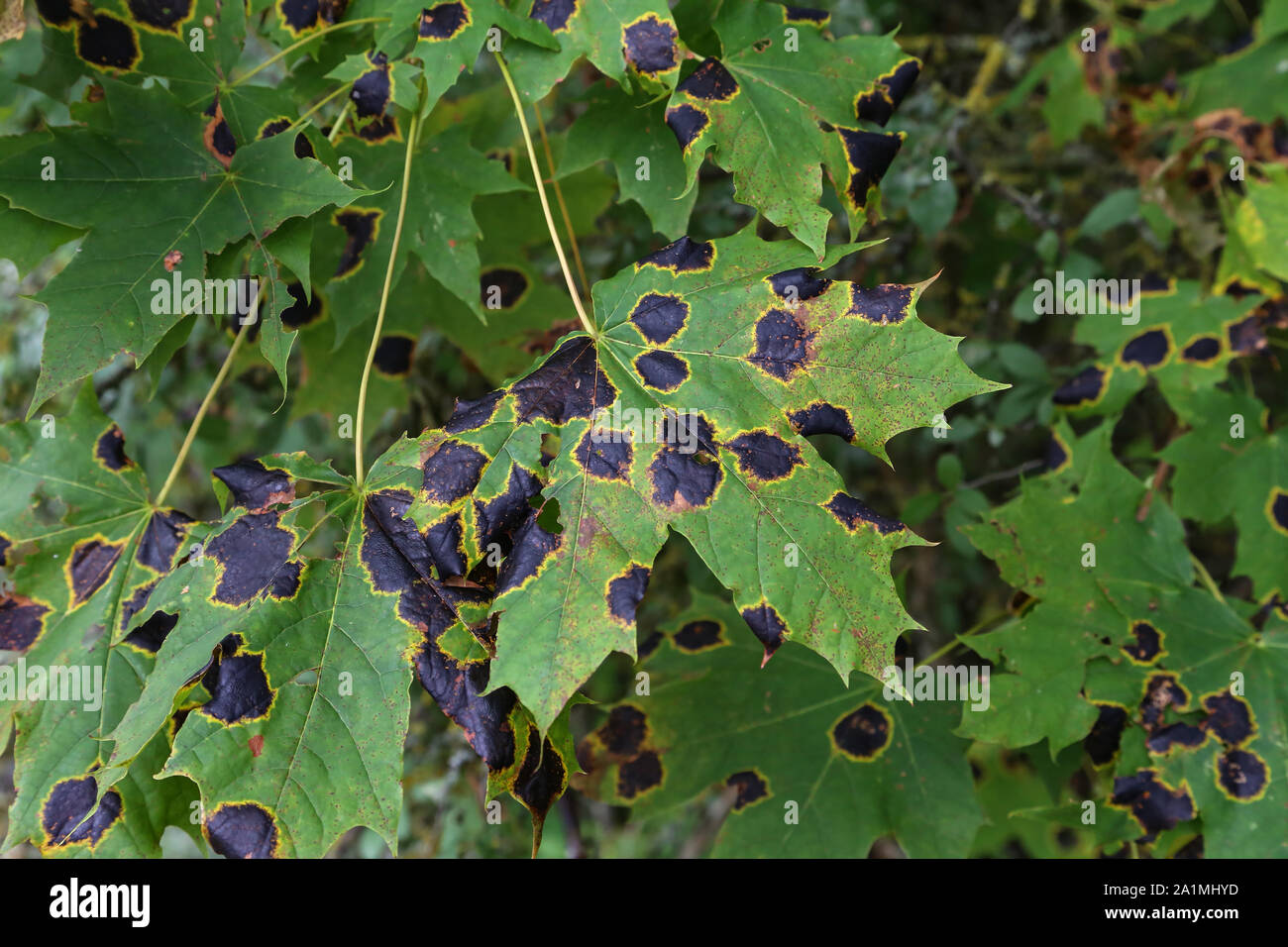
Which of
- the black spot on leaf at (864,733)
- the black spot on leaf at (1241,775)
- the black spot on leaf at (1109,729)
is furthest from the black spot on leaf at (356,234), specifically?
the black spot on leaf at (1241,775)

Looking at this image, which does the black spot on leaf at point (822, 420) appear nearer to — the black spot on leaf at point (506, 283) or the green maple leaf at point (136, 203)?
the green maple leaf at point (136, 203)

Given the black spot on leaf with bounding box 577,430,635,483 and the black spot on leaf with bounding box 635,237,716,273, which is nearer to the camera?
the black spot on leaf with bounding box 577,430,635,483

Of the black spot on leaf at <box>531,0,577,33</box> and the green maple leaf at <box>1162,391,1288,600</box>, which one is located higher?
the black spot on leaf at <box>531,0,577,33</box>

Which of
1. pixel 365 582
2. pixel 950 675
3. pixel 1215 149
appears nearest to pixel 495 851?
pixel 950 675

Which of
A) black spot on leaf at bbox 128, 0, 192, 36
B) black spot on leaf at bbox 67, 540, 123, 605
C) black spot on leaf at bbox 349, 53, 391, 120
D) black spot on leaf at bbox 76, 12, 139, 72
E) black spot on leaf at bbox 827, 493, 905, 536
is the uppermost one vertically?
black spot on leaf at bbox 128, 0, 192, 36

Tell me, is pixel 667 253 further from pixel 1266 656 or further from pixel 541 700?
pixel 1266 656

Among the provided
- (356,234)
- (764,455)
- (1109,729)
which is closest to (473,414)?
(764,455)

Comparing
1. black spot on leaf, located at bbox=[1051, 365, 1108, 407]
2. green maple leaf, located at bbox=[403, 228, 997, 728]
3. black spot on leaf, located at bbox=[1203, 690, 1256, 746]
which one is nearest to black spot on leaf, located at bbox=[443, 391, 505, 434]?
green maple leaf, located at bbox=[403, 228, 997, 728]

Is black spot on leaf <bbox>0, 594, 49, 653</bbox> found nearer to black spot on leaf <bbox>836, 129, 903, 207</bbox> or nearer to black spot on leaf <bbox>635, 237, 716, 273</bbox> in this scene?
black spot on leaf <bbox>635, 237, 716, 273</bbox>

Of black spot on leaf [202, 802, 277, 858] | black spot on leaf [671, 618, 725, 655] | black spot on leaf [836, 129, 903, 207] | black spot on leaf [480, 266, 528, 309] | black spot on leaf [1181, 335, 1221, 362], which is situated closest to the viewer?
black spot on leaf [202, 802, 277, 858]
